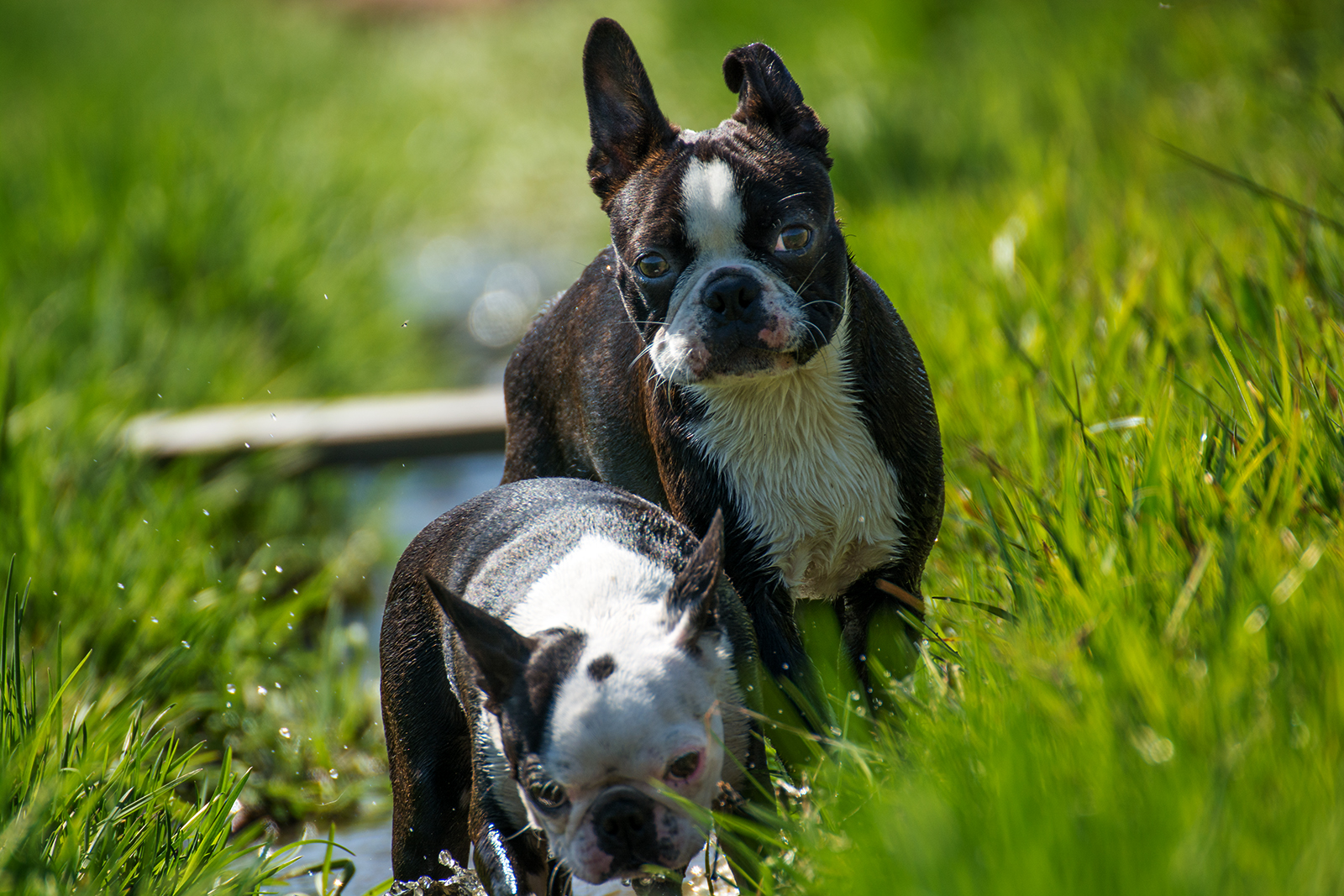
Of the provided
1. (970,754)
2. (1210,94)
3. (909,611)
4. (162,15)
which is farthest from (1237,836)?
(162,15)

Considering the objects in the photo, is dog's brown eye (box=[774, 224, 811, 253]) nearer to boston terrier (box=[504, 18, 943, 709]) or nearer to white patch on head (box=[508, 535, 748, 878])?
boston terrier (box=[504, 18, 943, 709])

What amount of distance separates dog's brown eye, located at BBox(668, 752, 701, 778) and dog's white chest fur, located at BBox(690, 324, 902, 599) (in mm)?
604

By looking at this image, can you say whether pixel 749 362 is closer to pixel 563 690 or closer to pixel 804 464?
pixel 804 464

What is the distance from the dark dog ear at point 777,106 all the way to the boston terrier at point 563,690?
88 cm

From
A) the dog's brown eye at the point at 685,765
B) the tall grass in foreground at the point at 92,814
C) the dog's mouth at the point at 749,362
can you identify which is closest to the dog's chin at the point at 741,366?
the dog's mouth at the point at 749,362

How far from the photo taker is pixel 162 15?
19531 millimetres

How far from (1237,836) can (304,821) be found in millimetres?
2842

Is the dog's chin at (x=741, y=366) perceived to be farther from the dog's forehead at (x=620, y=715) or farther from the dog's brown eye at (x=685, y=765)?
the dog's brown eye at (x=685, y=765)

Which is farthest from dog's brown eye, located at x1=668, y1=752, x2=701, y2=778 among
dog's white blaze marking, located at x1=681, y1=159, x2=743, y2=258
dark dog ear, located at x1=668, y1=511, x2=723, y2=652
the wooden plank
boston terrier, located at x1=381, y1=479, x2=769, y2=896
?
the wooden plank

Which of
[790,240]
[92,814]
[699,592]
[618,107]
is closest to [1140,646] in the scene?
[699,592]

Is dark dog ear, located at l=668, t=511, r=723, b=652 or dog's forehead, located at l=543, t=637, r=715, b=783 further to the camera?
dark dog ear, located at l=668, t=511, r=723, b=652

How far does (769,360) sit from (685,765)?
839mm

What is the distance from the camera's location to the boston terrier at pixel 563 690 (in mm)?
2139

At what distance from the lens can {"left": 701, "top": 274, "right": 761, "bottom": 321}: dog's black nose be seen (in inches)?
97.7
